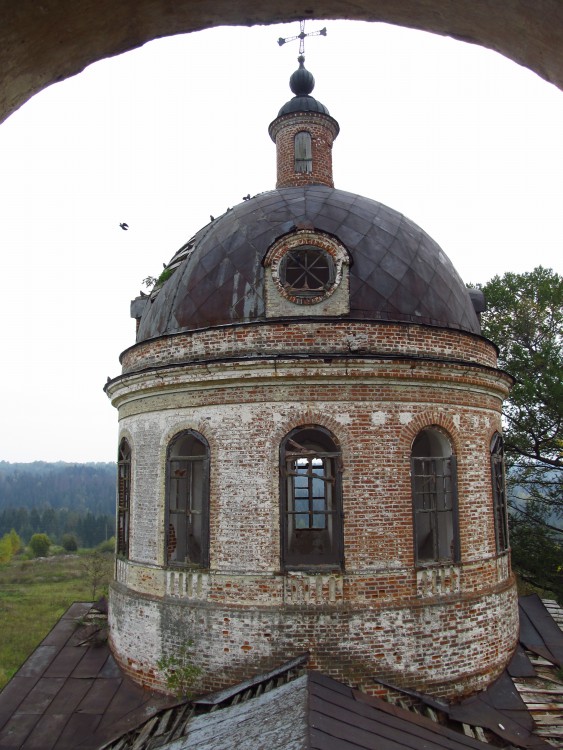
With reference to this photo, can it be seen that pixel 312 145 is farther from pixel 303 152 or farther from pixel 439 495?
pixel 439 495

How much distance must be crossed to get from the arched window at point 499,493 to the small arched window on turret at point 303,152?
310 inches

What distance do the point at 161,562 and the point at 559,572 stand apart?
13.2 metres

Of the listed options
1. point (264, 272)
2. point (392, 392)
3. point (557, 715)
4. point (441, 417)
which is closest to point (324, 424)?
point (392, 392)

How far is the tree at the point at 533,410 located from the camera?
18266mm

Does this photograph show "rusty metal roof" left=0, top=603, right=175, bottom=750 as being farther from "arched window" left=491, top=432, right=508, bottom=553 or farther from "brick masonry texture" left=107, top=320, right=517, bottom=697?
"arched window" left=491, top=432, right=508, bottom=553

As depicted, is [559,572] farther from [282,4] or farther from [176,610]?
[282,4]

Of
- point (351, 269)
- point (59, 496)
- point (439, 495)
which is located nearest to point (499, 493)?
point (439, 495)

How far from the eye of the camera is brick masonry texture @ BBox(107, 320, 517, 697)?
894 cm

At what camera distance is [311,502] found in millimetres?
12758

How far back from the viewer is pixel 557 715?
890cm

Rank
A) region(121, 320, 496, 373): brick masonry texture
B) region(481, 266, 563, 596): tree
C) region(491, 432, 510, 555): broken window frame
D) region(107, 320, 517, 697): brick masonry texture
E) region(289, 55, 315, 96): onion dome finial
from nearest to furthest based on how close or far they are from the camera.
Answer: region(107, 320, 517, 697): brick masonry texture, region(121, 320, 496, 373): brick masonry texture, region(491, 432, 510, 555): broken window frame, region(289, 55, 315, 96): onion dome finial, region(481, 266, 563, 596): tree

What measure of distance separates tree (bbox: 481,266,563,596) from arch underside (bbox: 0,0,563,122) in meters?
17.0

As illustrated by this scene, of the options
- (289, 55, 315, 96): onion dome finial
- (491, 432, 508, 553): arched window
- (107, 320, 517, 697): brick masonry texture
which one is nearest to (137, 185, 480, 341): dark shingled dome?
(107, 320, 517, 697): brick masonry texture

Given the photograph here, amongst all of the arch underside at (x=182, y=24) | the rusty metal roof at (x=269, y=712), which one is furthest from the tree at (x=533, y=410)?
the arch underside at (x=182, y=24)
